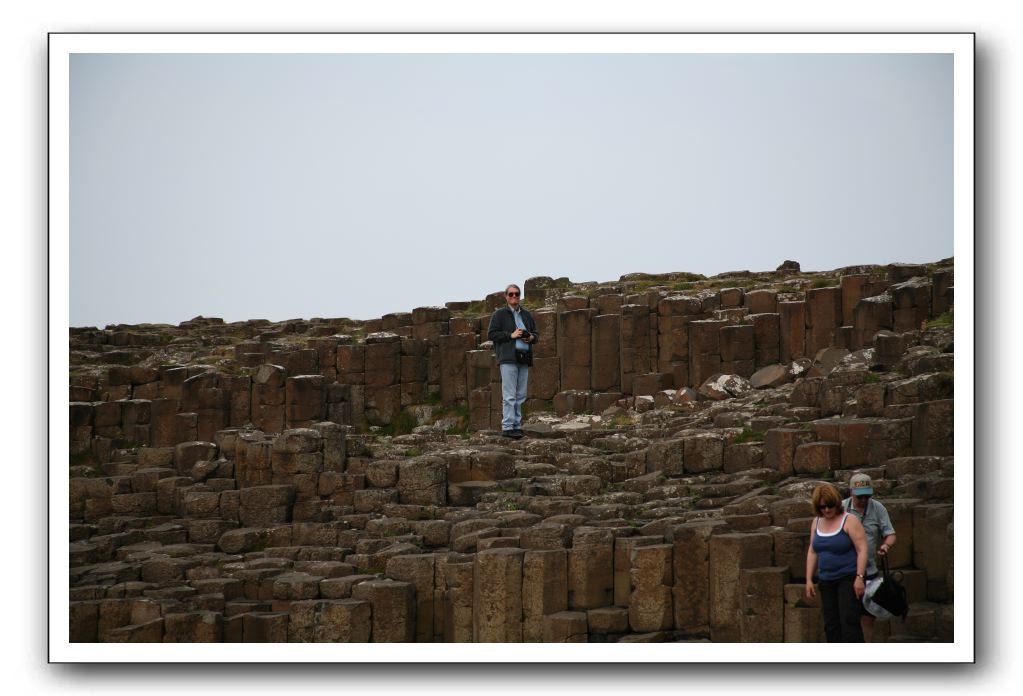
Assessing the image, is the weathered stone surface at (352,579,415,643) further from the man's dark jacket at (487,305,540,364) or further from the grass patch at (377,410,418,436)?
the grass patch at (377,410,418,436)

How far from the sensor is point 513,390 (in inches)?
776

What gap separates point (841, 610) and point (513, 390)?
8.28m

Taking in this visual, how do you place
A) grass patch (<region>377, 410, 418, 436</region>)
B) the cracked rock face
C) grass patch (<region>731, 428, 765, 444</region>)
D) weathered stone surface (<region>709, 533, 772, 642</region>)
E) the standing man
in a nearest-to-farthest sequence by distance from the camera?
1. weathered stone surface (<region>709, 533, 772, 642</region>)
2. the cracked rock face
3. grass patch (<region>731, 428, 765, 444</region>)
4. the standing man
5. grass patch (<region>377, 410, 418, 436</region>)

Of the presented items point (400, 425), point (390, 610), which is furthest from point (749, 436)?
point (400, 425)

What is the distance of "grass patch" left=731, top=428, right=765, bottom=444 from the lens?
695 inches

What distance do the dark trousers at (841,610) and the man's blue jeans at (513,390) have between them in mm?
7715

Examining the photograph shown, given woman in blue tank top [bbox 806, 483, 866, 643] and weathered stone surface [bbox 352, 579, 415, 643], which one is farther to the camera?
weathered stone surface [bbox 352, 579, 415, 643]

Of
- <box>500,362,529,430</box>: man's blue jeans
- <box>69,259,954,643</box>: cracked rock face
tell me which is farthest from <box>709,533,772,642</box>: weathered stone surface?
<box>500,362,529,430</box>: man's blue jeans

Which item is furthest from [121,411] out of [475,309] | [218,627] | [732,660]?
[732,660]

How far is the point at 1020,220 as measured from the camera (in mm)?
13477

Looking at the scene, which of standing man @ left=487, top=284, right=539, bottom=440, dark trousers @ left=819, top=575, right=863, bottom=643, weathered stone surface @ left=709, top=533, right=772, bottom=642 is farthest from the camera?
standing man @ left=487, top=284, right=539, bottom=440

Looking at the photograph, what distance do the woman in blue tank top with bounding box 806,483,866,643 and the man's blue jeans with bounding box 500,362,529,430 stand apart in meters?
7.75

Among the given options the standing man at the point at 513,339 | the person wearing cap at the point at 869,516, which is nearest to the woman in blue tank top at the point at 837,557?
the person wearing cap at the point at 869,516

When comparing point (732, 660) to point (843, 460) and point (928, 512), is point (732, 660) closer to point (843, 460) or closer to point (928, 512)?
point (928, 512)
